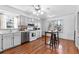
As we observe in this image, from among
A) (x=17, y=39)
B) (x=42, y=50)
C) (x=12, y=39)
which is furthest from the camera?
(x=17, y=39)

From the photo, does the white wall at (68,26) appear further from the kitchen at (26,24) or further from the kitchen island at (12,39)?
the kitchen island at (12,39)

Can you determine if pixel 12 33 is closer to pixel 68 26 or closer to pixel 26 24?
pixel 26 24

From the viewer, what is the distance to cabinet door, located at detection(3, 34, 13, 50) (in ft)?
11.3

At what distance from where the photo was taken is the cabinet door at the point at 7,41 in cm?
344

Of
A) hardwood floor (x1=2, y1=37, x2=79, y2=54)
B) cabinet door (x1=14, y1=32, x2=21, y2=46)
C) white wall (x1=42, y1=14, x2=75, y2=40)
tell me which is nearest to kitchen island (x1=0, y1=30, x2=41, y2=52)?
cabinet door (x1=14, y1=32, x2=21, y2=46)

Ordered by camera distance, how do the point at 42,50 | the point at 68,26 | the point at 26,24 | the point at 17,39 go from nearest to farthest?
the point at 42,50, the point at 17,39, the point at 26,24, the point at 68,26

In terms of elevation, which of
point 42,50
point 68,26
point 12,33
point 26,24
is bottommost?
point 42,50

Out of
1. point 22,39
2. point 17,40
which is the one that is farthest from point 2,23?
point 22,39

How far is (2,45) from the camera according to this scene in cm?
332

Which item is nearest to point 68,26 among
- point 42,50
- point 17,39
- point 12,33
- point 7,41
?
point 42,50

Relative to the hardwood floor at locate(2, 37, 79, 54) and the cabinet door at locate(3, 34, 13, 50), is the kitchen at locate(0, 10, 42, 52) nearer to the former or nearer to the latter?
the cabinet door at locate(3, 34, 13, 50)

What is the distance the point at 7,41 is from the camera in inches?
142

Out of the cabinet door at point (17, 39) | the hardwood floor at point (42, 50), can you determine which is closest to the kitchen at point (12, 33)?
the cabinet door at point (17, 39)
